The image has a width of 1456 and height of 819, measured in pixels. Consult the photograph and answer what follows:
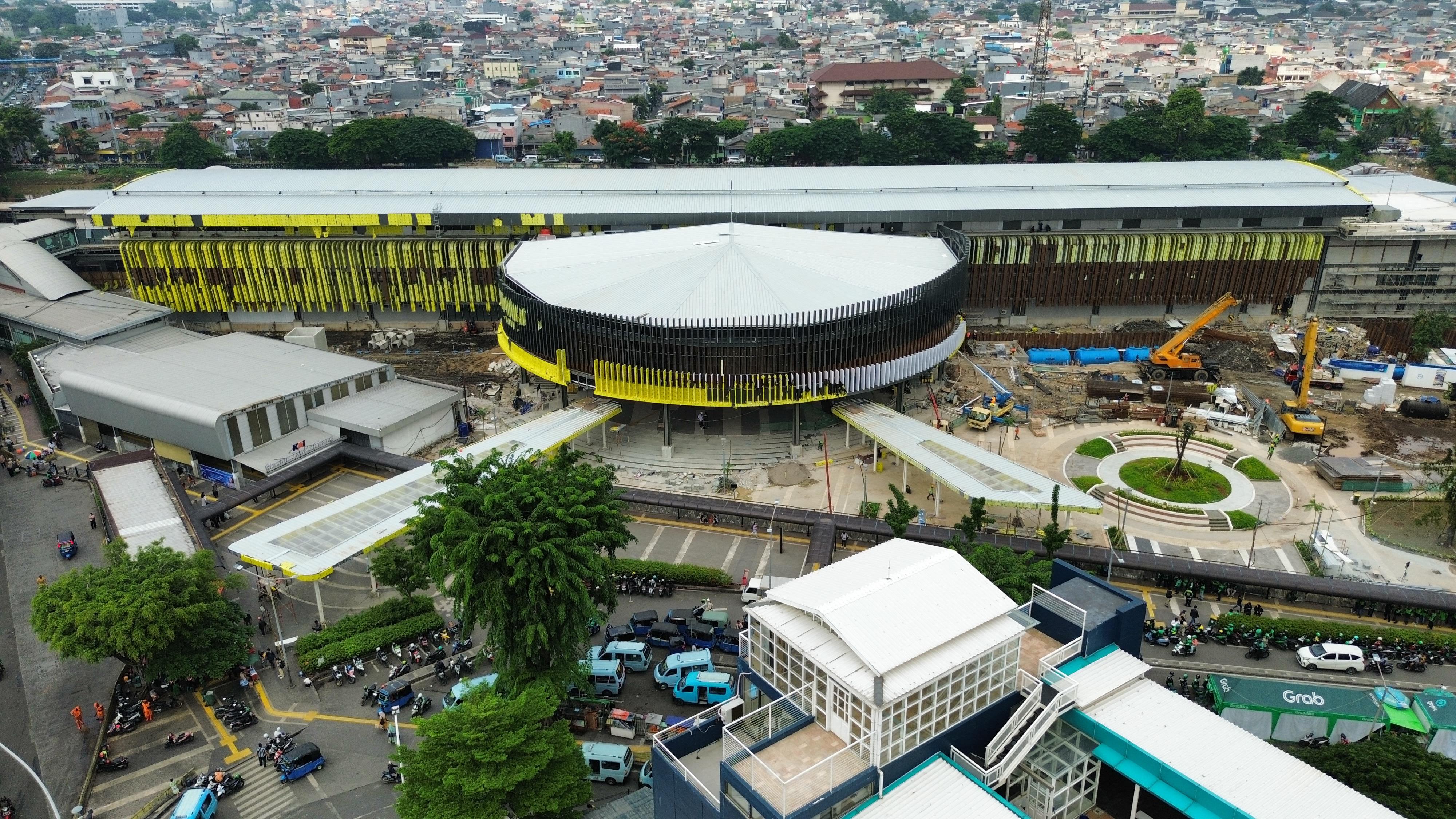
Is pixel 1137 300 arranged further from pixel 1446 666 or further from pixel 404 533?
pixel 404 533

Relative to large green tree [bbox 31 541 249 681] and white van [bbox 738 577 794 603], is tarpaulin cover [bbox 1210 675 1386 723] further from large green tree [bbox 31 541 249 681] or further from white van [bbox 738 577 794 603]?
large green tree [bbox 31 541 249 681]

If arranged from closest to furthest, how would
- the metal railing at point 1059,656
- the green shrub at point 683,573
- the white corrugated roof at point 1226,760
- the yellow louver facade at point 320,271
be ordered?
the white corrugated roof at point 1226,760 → the metal railing at point 1059,656 → the green shrub at point 683,573 → the yellow louver facade at point 320,271

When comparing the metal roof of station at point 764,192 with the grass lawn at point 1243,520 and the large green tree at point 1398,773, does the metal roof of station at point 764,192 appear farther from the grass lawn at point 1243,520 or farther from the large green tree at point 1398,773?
the large green tree at point 1398,773

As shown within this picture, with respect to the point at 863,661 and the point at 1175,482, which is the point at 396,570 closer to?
the point at 863,661

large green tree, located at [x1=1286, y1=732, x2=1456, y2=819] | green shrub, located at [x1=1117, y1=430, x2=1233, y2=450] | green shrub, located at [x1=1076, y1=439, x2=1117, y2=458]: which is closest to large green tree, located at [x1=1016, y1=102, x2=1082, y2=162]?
green shrub, located at [x1=1117, y1=430, x2=1233, y2=450]

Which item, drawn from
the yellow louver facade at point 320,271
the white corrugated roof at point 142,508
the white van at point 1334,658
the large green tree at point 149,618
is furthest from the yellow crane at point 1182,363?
the white corrugated roof at point 142,508

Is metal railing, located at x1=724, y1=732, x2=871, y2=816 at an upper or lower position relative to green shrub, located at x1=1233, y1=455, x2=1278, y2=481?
upper

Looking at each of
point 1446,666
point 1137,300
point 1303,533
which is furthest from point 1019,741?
point 1137,300
